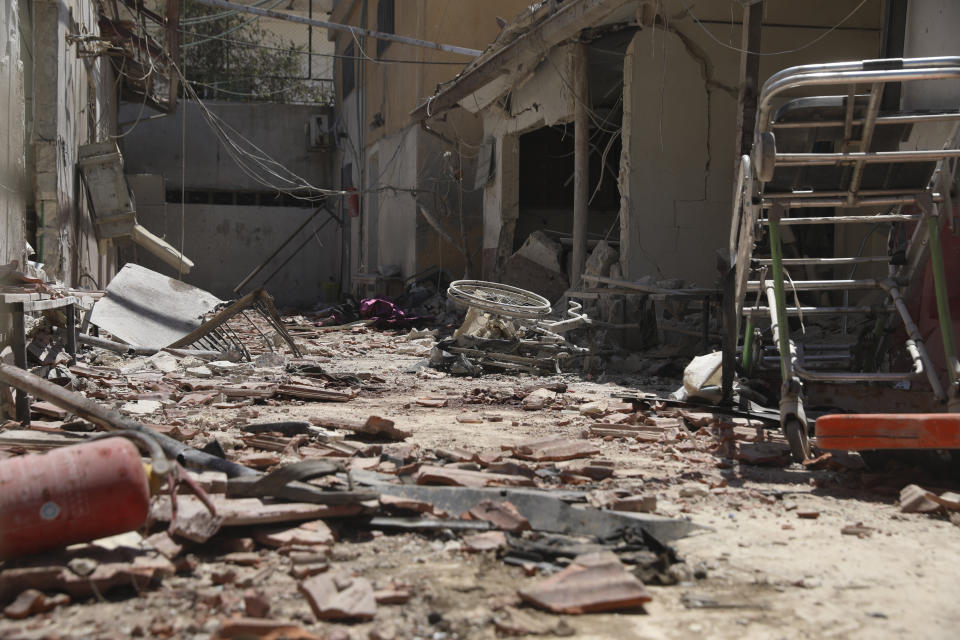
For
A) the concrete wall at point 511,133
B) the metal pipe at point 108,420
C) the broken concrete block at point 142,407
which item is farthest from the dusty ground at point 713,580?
the concrete wall at point 511,133

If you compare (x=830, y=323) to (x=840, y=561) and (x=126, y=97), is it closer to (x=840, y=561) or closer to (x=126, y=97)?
(x=840, y=561)

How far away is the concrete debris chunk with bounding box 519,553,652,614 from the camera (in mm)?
2518

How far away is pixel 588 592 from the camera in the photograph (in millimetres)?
2568

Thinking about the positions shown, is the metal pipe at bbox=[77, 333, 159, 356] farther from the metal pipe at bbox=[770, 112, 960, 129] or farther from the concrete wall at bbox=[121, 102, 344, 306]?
the concrete wall at bbox=[121, 102, 344, 306]

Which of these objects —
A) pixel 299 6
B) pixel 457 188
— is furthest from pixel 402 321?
pixel 299 6

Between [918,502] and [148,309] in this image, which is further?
[148,309]

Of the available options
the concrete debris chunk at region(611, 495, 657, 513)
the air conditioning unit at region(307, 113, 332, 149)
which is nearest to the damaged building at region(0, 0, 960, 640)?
the concrete debris chunk at region(611, 495, 657, 513)

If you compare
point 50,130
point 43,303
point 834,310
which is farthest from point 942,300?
point 50,130

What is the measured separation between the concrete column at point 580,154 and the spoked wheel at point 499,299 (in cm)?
185

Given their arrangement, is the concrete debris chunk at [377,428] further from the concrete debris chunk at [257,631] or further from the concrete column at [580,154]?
the concrete column at [580,154]

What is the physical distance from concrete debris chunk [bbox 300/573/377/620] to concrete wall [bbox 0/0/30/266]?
534 cm

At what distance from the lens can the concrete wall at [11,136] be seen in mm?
7035

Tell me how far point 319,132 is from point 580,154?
1404 cm

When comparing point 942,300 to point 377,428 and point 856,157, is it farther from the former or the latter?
point 377,428
